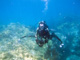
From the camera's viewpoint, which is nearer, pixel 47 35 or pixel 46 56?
pixel 47 35

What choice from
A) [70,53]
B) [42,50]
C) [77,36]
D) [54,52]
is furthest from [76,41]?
[42,50]

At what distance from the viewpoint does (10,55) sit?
836 cm

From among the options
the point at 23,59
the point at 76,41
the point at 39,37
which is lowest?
the point at 23,59

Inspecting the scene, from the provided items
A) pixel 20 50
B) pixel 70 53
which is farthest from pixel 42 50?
pixel 70 53

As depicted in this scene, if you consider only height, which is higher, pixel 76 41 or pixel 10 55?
pixel 76 41

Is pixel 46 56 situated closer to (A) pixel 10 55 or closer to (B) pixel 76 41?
(A) pixel 10 55

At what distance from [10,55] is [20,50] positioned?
1224 mm

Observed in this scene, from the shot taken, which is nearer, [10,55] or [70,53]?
[10,55]

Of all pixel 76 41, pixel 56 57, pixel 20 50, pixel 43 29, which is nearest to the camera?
pixel 43 29

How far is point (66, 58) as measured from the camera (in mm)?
12547

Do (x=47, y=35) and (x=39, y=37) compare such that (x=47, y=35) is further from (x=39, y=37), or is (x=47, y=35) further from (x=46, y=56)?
(x=46, y=56)

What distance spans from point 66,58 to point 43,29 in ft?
24.2

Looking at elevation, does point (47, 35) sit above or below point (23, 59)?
above

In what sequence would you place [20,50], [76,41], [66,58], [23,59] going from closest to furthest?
[23,59], [20,50], [66,58], [76,41]
